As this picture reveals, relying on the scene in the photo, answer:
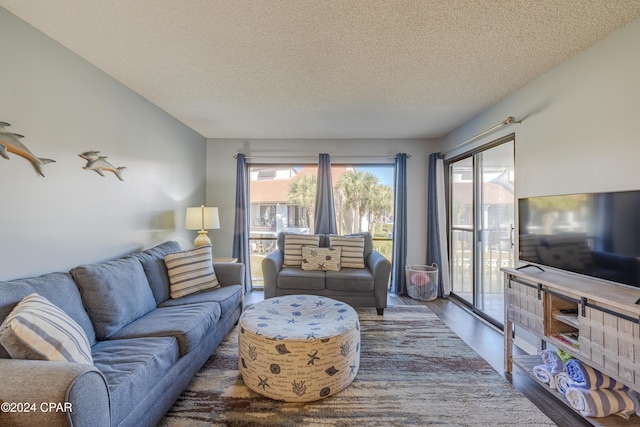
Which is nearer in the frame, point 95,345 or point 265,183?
point 95,345

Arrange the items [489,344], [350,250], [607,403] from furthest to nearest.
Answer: [350,250] < [489,344] < [607,403]

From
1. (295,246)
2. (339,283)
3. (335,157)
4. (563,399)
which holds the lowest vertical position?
(563,399)

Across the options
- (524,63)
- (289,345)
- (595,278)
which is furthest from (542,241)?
(289,345)

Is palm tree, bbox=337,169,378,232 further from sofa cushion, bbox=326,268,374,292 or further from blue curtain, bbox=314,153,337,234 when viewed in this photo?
sofa cushion, bbox=326,268,374,292

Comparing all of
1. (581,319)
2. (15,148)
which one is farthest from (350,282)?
(15,148)

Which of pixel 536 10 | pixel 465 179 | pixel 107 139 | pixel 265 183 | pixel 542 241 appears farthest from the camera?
pixel 265 183

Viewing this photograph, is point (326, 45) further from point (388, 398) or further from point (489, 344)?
point (489, 344)

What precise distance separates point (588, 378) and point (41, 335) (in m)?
2.86

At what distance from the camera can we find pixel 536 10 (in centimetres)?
158

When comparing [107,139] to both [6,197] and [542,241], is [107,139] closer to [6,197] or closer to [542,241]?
[6,197]

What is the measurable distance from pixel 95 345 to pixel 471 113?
4083 millimetres

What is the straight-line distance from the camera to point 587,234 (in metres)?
1.73

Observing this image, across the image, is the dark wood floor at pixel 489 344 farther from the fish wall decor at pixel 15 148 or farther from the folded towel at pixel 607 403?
the fish wall decor at pixel 15 148

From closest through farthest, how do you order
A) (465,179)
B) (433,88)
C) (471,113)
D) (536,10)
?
(536,10), (433,88), (471,113), (465,179)
